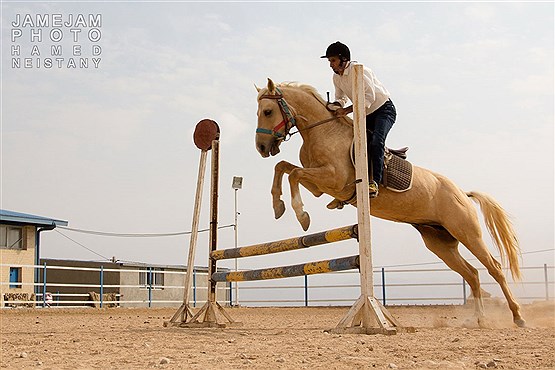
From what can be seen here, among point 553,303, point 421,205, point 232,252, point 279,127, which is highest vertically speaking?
point 279,127

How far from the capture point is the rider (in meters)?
5.57

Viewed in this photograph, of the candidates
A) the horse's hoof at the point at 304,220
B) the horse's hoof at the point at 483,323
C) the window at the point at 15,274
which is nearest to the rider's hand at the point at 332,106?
the horse's hoof at the point at 304,220

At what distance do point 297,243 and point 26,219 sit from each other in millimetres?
16401

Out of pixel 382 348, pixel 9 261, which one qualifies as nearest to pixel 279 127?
pixel 382 348

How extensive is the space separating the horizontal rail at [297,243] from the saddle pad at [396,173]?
1149mm

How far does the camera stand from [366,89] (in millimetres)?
5539

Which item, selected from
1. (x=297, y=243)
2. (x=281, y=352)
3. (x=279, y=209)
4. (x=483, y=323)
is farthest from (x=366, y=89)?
(x=483, y=323)

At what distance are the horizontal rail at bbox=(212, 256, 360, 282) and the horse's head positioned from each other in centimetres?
99

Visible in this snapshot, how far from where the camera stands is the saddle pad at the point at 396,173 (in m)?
6.11

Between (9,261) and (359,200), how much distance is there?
17.1 metres

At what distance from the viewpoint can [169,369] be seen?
10.2ft

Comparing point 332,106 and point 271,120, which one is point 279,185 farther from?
point 332,106

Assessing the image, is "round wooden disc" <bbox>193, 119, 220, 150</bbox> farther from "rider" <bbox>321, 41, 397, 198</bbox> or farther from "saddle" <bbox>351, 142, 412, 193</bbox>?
"saddle" <bbox>351, 142, 412, 193</bbox>

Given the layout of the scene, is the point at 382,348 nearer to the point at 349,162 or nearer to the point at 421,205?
the point at 349,162
